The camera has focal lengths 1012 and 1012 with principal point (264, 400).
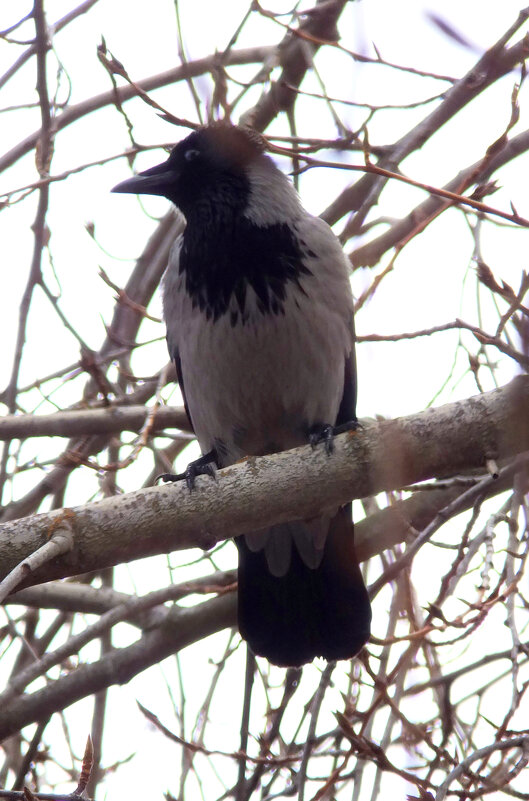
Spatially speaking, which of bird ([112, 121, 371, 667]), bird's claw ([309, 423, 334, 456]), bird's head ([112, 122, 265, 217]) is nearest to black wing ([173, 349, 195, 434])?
bird ([112, 121, 371, 667])

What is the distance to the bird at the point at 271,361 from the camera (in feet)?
13.3

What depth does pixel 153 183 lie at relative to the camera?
15.3 ft

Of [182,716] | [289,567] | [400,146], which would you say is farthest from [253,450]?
[400,146]

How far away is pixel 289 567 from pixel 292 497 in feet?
4.80

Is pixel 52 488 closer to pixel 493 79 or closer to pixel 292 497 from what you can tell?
pixel 292 497

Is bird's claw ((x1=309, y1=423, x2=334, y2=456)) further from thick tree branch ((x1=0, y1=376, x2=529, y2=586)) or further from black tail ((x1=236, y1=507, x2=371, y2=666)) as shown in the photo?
black tail ((x1=236, y1=507, x2=371, y2=666))

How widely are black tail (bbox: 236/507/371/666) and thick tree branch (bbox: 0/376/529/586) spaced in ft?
3.68

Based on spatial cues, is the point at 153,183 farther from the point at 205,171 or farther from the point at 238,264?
the point at 238,264

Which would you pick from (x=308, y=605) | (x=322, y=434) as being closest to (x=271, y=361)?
(x=322, y=434)

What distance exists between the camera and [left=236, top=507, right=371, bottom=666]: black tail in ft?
13.4

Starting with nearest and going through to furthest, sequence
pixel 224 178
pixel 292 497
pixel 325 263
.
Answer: pixel 292 497, pixel 325 263, pixel 224 178

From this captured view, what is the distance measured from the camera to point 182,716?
13.2ft

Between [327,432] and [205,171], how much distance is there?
1507 mm

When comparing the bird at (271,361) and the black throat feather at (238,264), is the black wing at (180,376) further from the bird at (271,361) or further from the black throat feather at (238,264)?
the black throat feather at (238,264)
